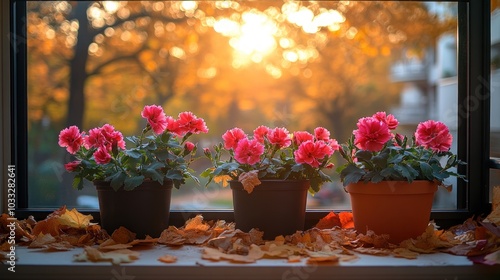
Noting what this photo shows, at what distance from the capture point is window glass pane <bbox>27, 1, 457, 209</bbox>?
4465mm

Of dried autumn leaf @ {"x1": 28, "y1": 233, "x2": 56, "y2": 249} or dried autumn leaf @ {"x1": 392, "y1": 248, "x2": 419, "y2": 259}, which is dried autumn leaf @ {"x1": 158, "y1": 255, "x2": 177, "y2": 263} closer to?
dried autumn leaf @ {"x1": 28, "y1": 233, "x2": 56, "y2": 249}

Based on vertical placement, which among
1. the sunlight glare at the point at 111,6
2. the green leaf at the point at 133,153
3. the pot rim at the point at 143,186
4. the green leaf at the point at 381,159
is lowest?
the pot rim at the point at 143,186

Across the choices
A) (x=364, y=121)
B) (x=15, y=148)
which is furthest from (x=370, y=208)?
(x=15, y=148)

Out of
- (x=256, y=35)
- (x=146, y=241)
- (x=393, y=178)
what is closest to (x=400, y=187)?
(x=393, y=178)

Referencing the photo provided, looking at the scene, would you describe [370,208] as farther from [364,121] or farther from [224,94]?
[224,94]

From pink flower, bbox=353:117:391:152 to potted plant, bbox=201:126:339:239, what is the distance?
138mm

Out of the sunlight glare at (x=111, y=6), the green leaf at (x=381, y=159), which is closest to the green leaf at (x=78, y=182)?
the green leaf at (x=381, y=159)

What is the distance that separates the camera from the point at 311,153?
194cm

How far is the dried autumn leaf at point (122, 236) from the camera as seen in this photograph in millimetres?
1903

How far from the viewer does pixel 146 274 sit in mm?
1602

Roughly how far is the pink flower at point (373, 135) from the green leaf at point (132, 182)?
2.44 feet

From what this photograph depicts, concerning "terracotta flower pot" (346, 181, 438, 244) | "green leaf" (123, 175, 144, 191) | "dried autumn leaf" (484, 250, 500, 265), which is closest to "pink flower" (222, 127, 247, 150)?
"green leaf" (123, 175, 144, 191)

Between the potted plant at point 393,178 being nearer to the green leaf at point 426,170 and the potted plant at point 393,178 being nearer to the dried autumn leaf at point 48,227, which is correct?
the green leaf at point 426,170

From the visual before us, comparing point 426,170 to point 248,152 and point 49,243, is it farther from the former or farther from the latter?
point 49,243
